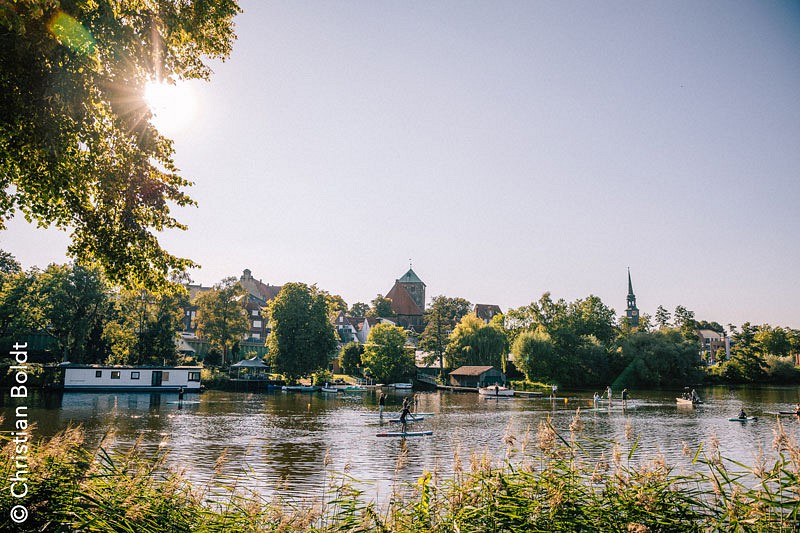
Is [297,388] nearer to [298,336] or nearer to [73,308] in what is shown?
[298,336]

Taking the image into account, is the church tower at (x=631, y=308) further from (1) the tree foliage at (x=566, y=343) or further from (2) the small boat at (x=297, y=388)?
(2) the small boat at (x=297, y=388)

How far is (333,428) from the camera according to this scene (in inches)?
1484

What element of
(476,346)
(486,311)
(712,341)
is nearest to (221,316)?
(476,346)

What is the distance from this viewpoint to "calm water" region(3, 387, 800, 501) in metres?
23.0

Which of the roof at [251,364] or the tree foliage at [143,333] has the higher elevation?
the tree foliage at [143,333]

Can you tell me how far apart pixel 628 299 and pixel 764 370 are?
5995 cm

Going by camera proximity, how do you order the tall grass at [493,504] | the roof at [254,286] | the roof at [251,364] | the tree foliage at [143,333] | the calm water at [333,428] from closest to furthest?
the tall grass at [493,504]
the calm water at [333,428]
the tree foliage at [143,333]
the roof at [251,364]
the roof at [254,286]

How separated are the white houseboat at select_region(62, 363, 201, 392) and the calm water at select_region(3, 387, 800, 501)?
2.35m

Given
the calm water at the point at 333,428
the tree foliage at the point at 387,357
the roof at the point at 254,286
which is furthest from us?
the roof at the point at 254,286

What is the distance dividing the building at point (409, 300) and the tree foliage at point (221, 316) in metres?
70.0

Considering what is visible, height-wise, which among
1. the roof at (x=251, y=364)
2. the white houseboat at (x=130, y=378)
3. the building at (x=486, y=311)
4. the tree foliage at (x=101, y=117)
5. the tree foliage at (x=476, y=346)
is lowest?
the white houseboat at (x=130, y=378)

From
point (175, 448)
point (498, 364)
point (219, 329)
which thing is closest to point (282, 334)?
point (219, 329)

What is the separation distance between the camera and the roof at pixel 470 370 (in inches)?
3334

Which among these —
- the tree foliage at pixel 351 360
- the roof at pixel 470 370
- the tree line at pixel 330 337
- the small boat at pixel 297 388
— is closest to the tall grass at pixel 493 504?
the tree line at pixel 330 337
